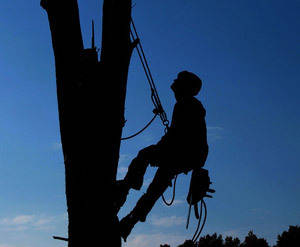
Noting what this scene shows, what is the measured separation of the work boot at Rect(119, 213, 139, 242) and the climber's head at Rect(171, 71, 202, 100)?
176cm

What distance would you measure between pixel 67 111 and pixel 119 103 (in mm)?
463

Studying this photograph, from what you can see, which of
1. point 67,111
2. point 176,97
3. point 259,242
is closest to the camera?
point 67,111

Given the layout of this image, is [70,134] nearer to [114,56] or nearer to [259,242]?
[114,56]

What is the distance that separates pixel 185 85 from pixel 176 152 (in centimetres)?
96

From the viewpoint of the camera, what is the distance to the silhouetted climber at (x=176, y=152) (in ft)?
12.9

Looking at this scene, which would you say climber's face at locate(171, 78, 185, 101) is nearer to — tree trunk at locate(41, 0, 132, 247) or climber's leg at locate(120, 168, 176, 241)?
climber's leg at locate(120, 168, 176, 241)

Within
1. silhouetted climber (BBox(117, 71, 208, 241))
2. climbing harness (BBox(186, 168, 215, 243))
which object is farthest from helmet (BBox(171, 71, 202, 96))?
climbing harness (BBox(186, 168, 215, 243))

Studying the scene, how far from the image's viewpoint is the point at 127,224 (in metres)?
3.69

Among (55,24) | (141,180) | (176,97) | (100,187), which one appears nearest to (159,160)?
(141,180)

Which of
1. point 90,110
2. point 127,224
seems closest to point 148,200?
point 127,224

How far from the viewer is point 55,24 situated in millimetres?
3336

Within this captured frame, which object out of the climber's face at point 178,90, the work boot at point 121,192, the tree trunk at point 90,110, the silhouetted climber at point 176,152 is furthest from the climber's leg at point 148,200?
the climber's face at point 178,90

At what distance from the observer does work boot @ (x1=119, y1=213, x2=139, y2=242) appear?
144 inches

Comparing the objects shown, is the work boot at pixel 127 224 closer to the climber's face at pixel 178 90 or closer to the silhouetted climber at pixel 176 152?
the silhouetted climber at pixel 176 152
